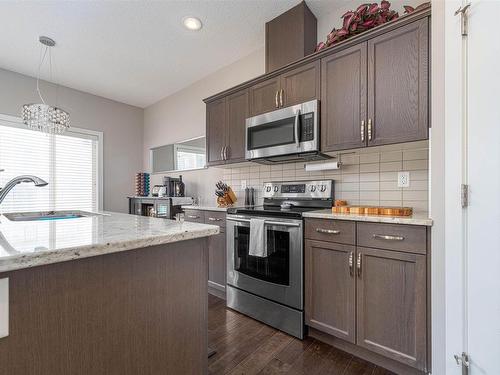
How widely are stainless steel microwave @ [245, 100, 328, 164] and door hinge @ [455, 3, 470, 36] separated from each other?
3.05 ft

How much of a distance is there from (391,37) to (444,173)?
3.24 ft

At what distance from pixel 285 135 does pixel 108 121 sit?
11.6ft

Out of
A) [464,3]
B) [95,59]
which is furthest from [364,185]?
[95,59]

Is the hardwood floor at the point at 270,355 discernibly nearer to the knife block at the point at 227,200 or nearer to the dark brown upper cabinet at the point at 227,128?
the knife block at the point at 227,200

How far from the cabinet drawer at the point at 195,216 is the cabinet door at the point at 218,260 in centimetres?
27

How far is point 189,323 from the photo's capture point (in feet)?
3.06

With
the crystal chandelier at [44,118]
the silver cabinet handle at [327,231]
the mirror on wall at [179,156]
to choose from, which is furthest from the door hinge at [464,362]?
the crystal chandelier at [44,118]

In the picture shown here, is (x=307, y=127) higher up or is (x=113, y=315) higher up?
(x=307, y=127)

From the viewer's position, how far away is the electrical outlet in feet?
6.17

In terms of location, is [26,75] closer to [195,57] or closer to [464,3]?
[195,57]

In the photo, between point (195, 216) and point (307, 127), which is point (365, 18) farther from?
point (195, 216)

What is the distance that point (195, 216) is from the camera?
2.81 metres

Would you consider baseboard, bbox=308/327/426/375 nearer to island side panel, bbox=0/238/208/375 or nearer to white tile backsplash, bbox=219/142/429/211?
white tile backsplash, bbox=219/142/429/211

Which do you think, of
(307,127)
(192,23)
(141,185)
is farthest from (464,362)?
(141,185)
